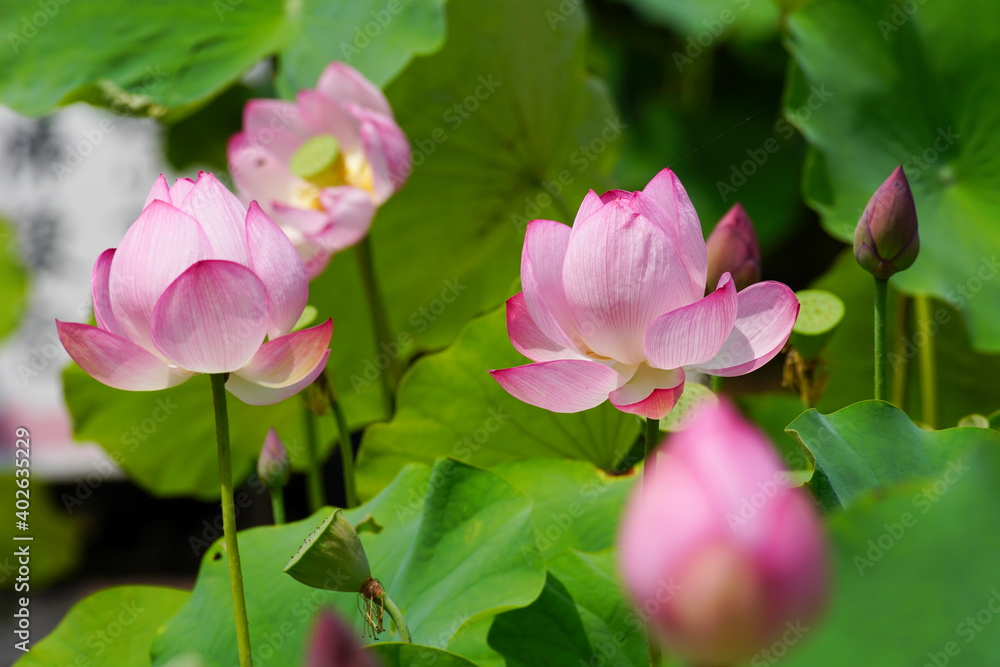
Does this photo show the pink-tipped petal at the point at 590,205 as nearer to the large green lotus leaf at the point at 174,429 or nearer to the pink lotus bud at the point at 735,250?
the pink lotus bud at the point at 735,250

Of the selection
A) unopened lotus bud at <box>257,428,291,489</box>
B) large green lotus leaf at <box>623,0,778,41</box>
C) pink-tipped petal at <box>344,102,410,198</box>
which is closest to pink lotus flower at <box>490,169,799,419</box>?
unopened lotus bud at <box>257,428,291,489</box>

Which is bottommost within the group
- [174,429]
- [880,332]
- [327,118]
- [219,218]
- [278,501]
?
[174,429]

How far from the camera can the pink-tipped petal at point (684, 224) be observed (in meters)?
0.36

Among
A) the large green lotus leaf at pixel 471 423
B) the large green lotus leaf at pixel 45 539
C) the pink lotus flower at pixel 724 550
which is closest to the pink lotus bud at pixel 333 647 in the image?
the pink lotus flower at pixel 724 550

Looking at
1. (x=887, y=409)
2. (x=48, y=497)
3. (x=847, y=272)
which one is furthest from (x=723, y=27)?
(x=48, y=497)

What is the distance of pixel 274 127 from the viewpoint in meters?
0.75

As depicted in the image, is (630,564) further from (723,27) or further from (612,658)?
(723,27)

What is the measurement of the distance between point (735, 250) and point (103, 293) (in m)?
0.34

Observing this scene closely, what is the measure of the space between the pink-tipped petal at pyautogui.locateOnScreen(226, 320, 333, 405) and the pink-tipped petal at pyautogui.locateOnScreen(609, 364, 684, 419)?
135 mm

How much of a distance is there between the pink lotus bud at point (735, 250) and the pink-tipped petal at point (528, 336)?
14cm

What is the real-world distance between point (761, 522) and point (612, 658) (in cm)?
29

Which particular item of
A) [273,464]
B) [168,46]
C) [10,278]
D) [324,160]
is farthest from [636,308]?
→ [10,278]

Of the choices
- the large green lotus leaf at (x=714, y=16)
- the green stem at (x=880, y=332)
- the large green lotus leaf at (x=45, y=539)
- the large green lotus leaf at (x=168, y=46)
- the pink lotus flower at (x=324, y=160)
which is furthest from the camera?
the large green lotus leaf at (x=45, y=539)

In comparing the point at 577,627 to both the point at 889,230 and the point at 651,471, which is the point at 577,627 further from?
the point at 889,230
